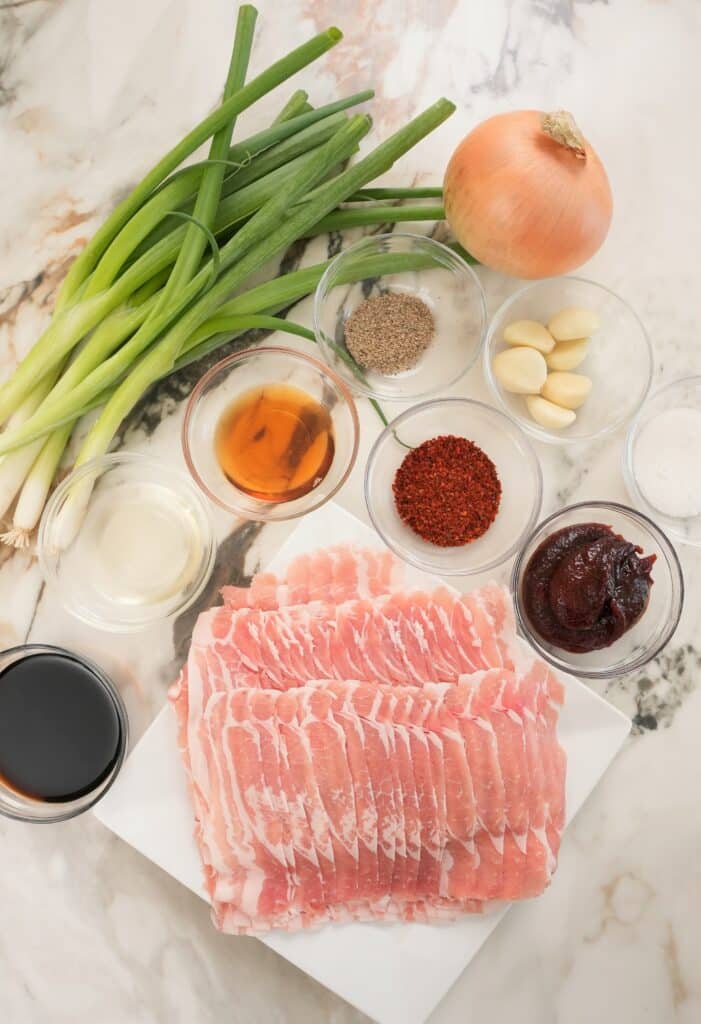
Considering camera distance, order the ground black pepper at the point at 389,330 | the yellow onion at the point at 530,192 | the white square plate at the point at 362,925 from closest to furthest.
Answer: the yellow onion at the point at 530,192 < the white square plate at the point at 362,925 < the ground black pepper at the point at 389,330

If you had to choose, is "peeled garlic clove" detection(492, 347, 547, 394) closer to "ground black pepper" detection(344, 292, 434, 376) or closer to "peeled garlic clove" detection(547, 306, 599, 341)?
"peeled garlic clove" detection(547, 306, 599, 341)

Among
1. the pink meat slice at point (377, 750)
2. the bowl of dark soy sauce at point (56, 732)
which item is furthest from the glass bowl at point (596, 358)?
the bowl of dark soy sauce at point (56, 732)

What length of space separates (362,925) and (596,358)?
118 cm

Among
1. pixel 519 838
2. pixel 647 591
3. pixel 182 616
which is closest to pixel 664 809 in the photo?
pixel 519 838

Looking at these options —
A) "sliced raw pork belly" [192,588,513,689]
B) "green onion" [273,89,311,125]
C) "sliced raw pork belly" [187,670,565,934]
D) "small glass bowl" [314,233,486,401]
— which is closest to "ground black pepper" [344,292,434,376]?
"small glass bowl" [314,233,486,401]

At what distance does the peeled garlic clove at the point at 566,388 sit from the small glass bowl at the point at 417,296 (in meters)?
0.16

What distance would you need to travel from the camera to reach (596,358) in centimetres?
177

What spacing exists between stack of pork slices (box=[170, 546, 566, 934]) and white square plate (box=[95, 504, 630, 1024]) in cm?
4

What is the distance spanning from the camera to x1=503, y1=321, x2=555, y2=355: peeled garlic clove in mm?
1717

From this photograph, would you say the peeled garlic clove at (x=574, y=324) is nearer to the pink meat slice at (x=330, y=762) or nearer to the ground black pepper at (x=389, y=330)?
the ground black pepper at (x=389, y=330)

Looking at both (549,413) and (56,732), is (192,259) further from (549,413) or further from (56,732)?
(56,732)

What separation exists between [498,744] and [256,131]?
1291 mm

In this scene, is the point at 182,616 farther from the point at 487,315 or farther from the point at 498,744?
the point at 487,315

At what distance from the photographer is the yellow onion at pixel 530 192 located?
5.08 ft
